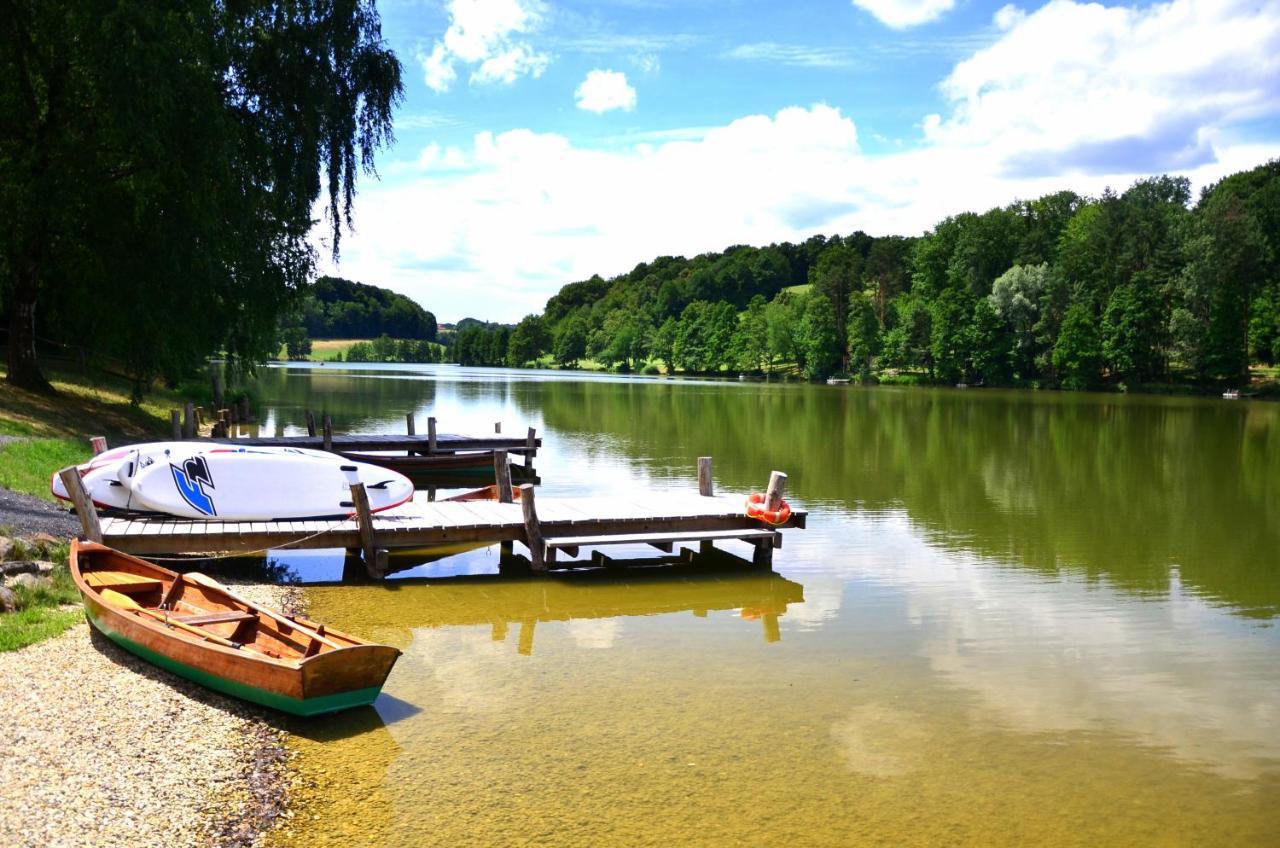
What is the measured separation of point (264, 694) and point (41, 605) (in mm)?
3713

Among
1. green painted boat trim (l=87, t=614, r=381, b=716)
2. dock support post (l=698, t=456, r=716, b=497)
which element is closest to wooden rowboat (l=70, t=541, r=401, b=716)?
green painted boat trim (l=87, t=614, r=381, b=716)

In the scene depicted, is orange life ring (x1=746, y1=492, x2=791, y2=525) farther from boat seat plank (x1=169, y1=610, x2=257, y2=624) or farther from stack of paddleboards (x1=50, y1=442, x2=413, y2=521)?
boat seat plank (x1=169, y1=610, x2=257, y2=624)

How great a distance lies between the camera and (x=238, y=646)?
8.58 metres

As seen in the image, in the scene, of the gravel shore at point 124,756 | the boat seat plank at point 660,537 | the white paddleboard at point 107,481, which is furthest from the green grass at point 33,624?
A: the boat seat plank at point 660,537

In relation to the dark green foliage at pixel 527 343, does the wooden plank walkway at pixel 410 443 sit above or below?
below

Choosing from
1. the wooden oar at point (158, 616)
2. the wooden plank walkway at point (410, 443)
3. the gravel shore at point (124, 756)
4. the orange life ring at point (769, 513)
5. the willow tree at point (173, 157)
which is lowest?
the gravel shore at point (124, 756)

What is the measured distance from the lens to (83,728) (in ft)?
24.9

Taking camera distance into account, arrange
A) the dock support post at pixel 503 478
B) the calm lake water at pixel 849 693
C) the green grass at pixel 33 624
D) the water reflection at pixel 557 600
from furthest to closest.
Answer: the dock support post at pixel 503 478 → the water reflection at pixel 557 600 → the green grass at pixel 33 624 → the calm lake water at pixel 849 693

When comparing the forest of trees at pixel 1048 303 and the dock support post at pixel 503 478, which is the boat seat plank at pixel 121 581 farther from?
the forest of trees at pixel 1048 303

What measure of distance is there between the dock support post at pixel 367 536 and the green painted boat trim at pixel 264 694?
4.75 meters

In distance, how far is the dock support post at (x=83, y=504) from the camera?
478 inches

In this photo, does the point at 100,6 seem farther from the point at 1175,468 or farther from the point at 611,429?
the point at 1175,468

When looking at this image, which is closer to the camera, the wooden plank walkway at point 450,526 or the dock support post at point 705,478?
the wooden plank walkway at point 450,526

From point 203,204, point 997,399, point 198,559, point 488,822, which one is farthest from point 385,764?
point 997,399
